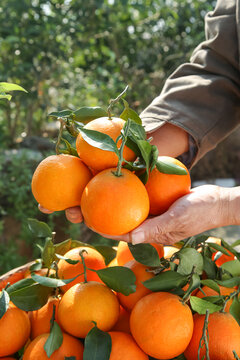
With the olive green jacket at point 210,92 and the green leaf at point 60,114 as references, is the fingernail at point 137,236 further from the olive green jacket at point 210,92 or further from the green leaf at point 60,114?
the olive green jacket at point 210,92

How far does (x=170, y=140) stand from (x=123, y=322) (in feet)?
1.82

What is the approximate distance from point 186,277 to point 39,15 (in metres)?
2.07

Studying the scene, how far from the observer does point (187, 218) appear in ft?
2.44

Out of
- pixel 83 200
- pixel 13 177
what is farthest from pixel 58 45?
pixel 83 200

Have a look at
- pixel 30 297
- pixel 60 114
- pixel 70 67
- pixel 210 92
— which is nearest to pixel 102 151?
pixel 60 114

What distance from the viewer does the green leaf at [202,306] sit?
0.69 metres

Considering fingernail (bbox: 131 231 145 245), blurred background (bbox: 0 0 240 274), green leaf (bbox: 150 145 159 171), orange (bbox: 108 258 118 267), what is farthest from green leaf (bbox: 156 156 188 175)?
blurred background (bbox: 0 0 240 274)

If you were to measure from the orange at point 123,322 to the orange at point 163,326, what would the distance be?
0.24 feet

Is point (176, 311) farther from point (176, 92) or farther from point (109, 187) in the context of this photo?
point (176, 92)

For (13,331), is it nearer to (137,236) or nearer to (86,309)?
(86,309)

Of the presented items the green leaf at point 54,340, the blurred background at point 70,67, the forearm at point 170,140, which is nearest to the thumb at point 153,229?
the green leaf at point 54,340

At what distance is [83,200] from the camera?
67cm

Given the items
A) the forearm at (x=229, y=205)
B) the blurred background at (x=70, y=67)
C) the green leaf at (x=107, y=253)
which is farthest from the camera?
the blurred background at (x=70, y=67)

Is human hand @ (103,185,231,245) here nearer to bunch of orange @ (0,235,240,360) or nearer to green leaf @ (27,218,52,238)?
bunch of orange @ (0,235,240,360)
